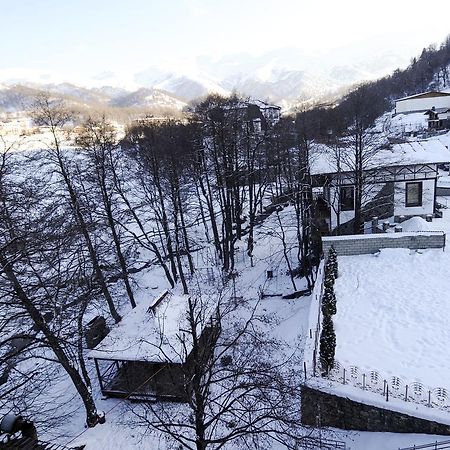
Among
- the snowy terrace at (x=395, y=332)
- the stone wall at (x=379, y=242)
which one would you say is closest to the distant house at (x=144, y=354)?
the snowy terrace at (x=395, y=332)

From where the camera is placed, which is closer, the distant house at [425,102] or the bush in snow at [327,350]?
the bush in snow at [327,350]

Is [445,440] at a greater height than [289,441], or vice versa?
[445,440]

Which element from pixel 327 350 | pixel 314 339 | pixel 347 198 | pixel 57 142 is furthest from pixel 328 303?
pixel 57 142

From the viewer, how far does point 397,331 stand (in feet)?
36.7

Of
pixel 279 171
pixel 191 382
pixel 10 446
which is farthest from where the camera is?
pixel 279 171

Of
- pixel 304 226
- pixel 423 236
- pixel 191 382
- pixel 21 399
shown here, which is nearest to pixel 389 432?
pixel 191 382

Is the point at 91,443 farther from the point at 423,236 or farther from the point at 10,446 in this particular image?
the point at 423,236

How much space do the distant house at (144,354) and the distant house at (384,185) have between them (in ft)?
34.3

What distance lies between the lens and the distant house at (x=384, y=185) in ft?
66.2

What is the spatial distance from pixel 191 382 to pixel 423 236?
13.2m

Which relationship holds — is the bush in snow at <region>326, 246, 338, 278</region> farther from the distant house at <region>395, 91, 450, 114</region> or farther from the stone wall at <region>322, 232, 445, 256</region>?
the distant house at <region>395, 91, 450, 114</region>

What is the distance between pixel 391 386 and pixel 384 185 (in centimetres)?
1428

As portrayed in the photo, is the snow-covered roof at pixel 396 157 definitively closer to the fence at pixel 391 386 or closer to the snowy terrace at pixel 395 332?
the snowy terrace at pixel 395 332

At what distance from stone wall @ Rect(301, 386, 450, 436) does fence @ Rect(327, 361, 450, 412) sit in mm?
379
